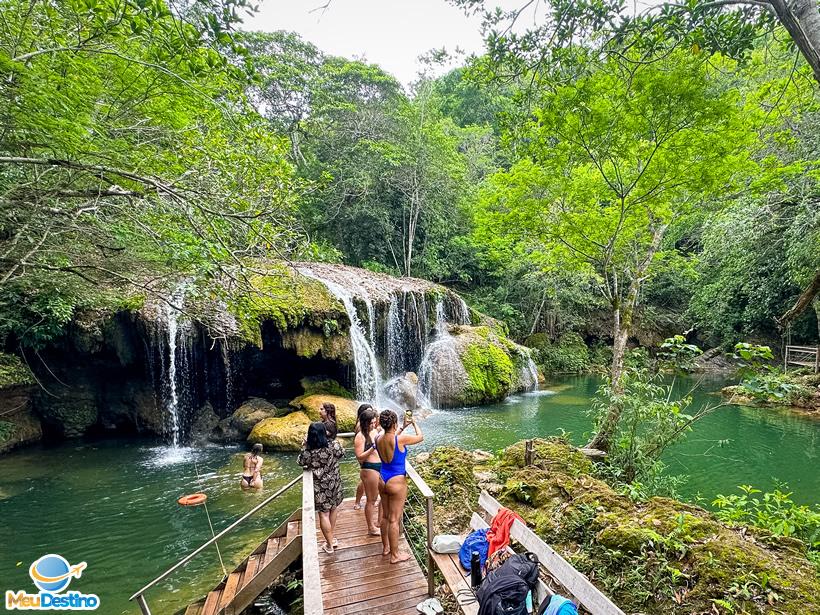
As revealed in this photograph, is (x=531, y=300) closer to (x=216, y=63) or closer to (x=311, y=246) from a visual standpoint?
(x=311, y=246)

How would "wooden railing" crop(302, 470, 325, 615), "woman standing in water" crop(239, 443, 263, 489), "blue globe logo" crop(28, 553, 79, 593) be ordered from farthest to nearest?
"woman standing in water" crop(239, 443, 263, 489) < "blue globe logo" crop(28, 553, 79, 593) < "wooden railing" crop(302, 470, 325, 615)

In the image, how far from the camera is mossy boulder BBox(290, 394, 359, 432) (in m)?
11.5

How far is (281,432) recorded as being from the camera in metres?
10.7

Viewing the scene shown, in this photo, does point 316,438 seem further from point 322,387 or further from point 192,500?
point 322,387

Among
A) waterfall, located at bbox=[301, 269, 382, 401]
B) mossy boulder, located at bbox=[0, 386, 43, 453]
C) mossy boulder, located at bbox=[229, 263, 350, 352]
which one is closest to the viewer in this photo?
mossy boulder, located at bbox=[0, 386, 43, 453]

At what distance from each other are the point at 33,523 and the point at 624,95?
39.9 ft

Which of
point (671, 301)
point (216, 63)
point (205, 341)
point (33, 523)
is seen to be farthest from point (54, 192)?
point (671, 301)

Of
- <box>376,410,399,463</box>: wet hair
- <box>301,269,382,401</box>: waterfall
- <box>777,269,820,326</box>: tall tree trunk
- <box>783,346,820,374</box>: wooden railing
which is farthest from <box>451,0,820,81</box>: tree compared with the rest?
<box>783,346,820,374</box>: wooden railing

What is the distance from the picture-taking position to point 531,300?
25.1m

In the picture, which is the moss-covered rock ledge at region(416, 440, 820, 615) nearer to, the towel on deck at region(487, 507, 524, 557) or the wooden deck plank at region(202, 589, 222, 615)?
the towel on deck at region(487, 507, 524, 557)

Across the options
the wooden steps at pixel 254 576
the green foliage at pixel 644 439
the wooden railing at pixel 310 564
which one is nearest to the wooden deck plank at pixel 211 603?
the wooden steps at pixel 254 576

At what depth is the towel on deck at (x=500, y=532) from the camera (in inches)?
130

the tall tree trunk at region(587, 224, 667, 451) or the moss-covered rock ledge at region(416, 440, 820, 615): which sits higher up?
the tall tree trunk at region(587, 224, 667, 451)

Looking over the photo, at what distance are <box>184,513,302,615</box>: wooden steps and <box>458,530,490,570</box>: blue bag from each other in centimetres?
225
